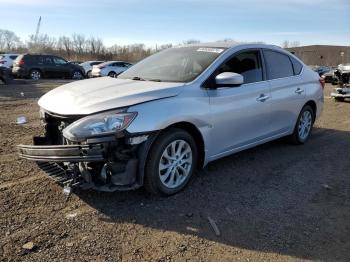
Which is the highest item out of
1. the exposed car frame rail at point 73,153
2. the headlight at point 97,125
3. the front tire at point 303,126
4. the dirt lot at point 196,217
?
the headlight at point 97,125

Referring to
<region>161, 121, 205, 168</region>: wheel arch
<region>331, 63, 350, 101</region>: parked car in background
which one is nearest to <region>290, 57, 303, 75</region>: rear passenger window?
<region>161, 121, 205, 168</region>: wheel arch

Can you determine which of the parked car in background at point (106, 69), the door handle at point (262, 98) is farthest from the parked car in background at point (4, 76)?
the door handle at point (262, 98)

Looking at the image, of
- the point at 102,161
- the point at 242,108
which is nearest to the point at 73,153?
the point at 102,161

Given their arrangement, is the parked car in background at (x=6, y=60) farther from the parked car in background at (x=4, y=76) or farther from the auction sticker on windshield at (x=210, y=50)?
the auction sticker on windshield at (x=210, y=50)

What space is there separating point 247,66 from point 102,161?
2679mm

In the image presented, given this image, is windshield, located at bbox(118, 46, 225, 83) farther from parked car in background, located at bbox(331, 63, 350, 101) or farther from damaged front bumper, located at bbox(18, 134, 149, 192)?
parked car in background, located at bbox(331, 63, 350, 101)

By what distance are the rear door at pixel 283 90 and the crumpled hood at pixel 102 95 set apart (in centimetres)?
196

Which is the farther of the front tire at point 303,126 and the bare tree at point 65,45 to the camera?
the bare tree at point 65,45

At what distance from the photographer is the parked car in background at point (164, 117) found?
388 cm

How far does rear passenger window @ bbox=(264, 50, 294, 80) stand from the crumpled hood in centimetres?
195

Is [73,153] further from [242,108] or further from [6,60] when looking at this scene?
[6,60]

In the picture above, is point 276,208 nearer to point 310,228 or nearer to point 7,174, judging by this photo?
point 310,228

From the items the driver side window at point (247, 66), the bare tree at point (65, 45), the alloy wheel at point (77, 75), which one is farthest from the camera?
the bare tree at point (65, 45)

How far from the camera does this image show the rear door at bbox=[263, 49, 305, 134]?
5.91 meters
